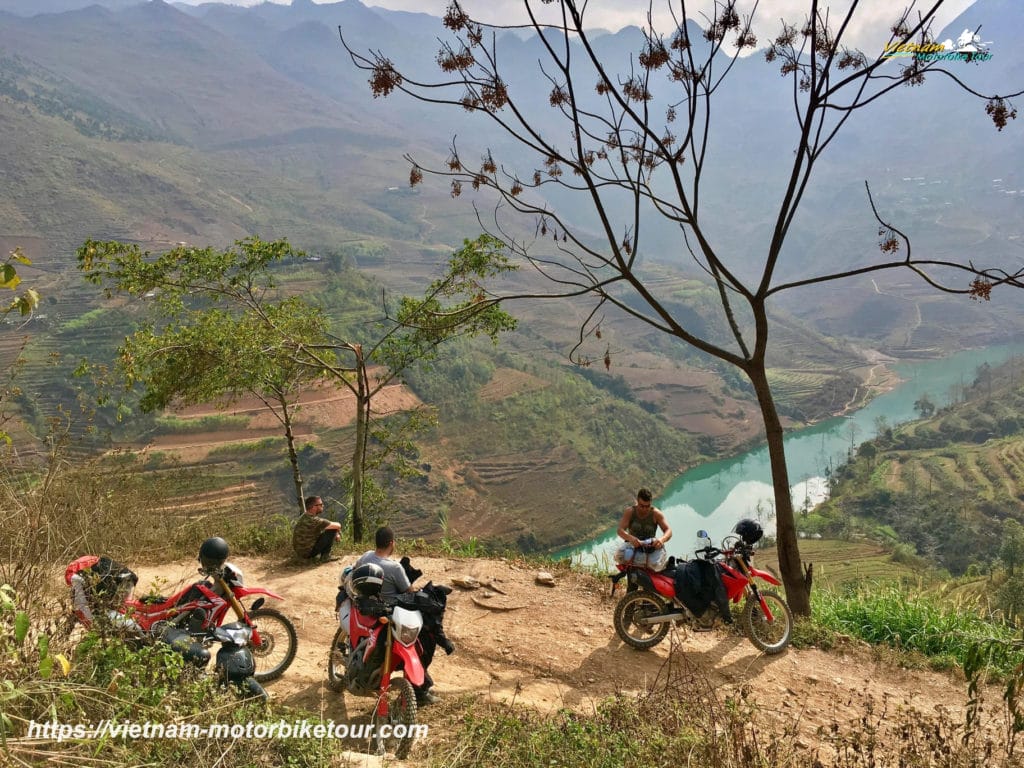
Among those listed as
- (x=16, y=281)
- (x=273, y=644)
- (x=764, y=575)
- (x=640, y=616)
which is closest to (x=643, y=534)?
(x=640, y=616)

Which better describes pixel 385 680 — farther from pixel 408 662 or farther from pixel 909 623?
pixel 909 623

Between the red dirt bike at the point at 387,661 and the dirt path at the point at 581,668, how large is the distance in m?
0.32

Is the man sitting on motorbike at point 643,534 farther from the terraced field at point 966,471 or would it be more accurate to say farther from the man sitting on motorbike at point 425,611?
the terraced field at point 966,471

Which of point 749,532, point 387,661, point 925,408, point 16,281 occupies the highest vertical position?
point 925,408

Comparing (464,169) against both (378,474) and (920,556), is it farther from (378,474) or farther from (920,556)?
(920,556)

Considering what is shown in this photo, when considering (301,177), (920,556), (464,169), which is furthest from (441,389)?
(301,177)

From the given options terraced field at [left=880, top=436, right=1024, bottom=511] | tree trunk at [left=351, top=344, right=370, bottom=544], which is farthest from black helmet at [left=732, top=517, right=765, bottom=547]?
terraced field at [left=880, top=436, right=1024, bottom=511]

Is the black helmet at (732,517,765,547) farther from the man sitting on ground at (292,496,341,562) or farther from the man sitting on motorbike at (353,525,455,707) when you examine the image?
the man sitting on ground at (292,496,341,562)

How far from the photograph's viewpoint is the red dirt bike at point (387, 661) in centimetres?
379

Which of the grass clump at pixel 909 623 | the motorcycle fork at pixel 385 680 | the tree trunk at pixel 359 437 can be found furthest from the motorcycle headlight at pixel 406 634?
the tree trunk at pixel 359 437

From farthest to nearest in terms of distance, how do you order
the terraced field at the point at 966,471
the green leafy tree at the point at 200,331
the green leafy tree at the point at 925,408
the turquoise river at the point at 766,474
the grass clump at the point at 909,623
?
the green leafy tree at the point at 925,408 → the turquoise river at the point at 766,474 → the terraced field at the point at 966,471 → the green leafy tree at the point at 200,331 → the grass clump at the point at 909,623

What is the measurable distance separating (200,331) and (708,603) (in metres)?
8.30

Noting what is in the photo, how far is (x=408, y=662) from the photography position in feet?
13.0

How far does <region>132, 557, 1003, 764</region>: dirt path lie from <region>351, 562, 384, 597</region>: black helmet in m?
0.87
